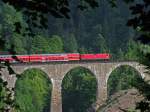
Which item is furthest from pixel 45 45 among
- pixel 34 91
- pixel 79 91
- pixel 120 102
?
pixel 120 102

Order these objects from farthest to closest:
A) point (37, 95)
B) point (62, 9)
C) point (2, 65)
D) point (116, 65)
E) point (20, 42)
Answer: point (20, 42)
point (37, 95)
point (116, 65)
point (2, 65)
point (62, 9)

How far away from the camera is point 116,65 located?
82.2m

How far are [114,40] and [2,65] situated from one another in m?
133

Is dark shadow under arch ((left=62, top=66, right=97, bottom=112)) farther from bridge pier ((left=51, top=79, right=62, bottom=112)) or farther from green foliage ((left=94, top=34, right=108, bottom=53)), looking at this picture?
bridge pier ((left=51, top=79, right=62, bottom=112))

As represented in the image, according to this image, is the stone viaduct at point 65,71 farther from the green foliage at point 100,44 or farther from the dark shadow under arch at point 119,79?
the green foliage at point 100,44

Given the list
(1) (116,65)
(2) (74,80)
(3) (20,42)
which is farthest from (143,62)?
(3) (20,42)

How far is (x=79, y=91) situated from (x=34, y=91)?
764cm

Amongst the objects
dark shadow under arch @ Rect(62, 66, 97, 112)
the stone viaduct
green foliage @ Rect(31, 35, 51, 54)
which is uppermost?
green foliage @ Rect(31, 35, 51, 54)

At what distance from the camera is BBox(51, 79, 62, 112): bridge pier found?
267 feet

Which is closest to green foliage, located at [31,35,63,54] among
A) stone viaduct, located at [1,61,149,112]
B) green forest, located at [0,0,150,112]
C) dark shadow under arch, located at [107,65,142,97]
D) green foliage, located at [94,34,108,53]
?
green forest, located at [0,0,150,112]

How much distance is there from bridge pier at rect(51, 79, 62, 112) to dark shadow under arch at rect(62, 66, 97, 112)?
18.2 metres

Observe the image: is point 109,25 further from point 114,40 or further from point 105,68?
point 105,68

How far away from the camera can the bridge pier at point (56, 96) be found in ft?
267

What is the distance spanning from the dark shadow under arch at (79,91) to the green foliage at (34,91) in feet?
10.3
